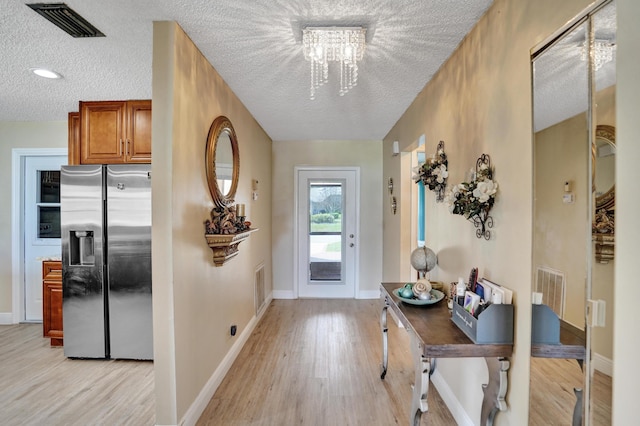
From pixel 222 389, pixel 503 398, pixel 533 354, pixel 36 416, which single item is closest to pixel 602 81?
pixel 533 354

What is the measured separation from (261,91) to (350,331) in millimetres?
2651

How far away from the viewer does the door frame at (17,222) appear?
146 inches

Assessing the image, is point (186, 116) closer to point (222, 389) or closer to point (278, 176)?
point (222, 389)

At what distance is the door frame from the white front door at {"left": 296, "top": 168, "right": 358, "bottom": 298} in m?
3.10

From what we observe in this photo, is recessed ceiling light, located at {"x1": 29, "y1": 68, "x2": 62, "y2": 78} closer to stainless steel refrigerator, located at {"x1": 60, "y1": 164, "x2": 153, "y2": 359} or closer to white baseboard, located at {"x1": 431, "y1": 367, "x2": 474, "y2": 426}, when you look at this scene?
stainless steel refrigerator, located at {"x1": 60, "y1": 164, "x2": 153, "y2": 359}

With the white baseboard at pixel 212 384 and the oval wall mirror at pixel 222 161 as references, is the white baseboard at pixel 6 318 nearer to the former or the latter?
the white baseboard at pixel 212 384

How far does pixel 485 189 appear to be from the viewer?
1.53m

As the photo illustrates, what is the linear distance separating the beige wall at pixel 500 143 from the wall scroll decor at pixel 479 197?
0.04 metres

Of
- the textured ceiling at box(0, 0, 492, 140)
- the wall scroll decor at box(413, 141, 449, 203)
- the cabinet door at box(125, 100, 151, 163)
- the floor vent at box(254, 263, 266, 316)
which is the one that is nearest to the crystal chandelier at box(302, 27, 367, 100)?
the textured ceiling at box(0, 0, 492, 140)

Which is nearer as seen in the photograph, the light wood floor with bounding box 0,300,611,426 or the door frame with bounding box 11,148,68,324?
the light wood floor with bounding box 0,300,611,426

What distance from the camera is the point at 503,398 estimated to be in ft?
4.88

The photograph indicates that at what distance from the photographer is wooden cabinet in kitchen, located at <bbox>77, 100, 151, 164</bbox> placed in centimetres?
281

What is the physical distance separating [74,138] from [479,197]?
12.2 feet

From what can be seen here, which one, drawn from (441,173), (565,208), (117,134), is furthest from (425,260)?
(117,134)
